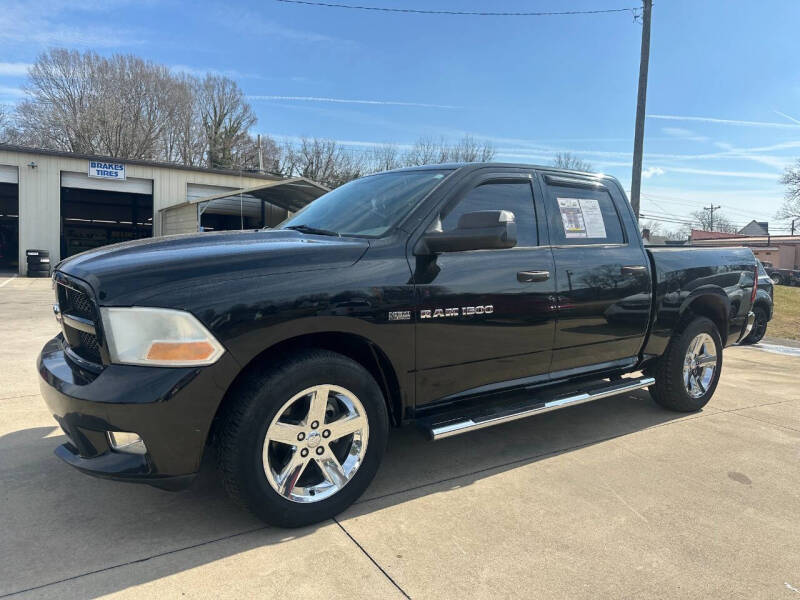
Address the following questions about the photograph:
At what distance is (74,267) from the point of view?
251 cm

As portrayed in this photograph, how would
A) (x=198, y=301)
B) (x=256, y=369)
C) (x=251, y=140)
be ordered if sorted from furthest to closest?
(x=251, y=140)
(x=256, y=369)
(x=198, y=301)

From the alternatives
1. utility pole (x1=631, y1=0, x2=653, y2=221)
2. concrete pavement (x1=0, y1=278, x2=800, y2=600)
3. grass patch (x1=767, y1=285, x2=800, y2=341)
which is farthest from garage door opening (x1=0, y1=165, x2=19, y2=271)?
grass patch (x1=767, y1=285, x2=800, y2=341)

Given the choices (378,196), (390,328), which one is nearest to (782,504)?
(390,328)

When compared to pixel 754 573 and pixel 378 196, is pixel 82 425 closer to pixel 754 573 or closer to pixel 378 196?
pixel 378 196

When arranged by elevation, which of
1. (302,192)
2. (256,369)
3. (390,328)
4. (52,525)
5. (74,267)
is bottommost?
(52,525)

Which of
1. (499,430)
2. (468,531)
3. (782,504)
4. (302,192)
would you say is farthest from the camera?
(302,192)

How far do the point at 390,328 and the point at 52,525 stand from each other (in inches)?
73.2

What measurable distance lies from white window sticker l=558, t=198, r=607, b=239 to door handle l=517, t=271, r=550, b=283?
1.55 feet

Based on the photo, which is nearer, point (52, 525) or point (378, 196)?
point (52, 525)

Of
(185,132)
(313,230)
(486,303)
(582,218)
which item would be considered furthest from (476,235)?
(185,132)

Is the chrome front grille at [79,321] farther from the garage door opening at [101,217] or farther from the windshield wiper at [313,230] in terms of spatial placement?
the garage door opening at [101,217]

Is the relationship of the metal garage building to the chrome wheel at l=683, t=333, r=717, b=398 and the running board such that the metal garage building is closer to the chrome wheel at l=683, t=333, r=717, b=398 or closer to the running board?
the chrome wheel at l=683, t=333, r=717, b=398

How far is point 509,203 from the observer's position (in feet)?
11.5

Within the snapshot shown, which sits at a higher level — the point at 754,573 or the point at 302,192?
the point at 302,192
